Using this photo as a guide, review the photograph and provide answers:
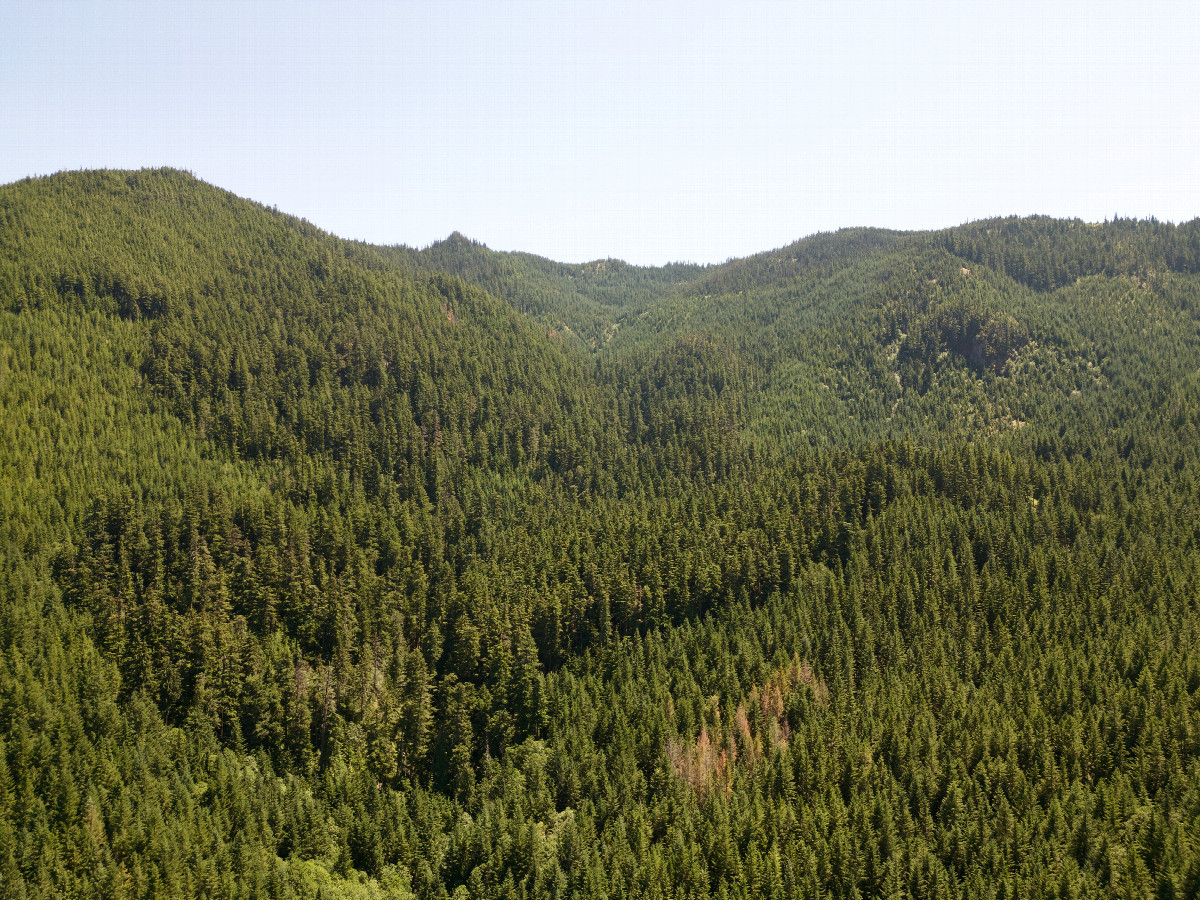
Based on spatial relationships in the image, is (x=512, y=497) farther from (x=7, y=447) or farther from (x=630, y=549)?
(x=7, y=447)

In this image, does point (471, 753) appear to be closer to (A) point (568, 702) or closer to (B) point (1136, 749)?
(A) point (568, 702)

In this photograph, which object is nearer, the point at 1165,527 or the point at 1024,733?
the point at 1024,733

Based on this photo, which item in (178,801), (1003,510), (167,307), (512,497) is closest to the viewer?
(178,801)

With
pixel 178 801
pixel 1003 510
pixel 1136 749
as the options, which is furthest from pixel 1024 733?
pixel 178 801

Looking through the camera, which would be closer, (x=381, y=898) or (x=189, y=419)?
(x=381, y=898)

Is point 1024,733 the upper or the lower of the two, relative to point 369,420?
lower

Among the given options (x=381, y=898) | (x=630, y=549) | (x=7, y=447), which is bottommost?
(x=381, y=898)

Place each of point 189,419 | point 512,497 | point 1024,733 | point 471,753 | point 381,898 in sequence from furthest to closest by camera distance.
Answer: point 512,497
point 189,419
point 471,753
point 1024,733
point 381,898

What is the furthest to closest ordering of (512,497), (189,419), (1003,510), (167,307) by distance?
(167,307)
(512,497)
(189,419)
(1003,510)

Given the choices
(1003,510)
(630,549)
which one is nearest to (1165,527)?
(1003,510)
